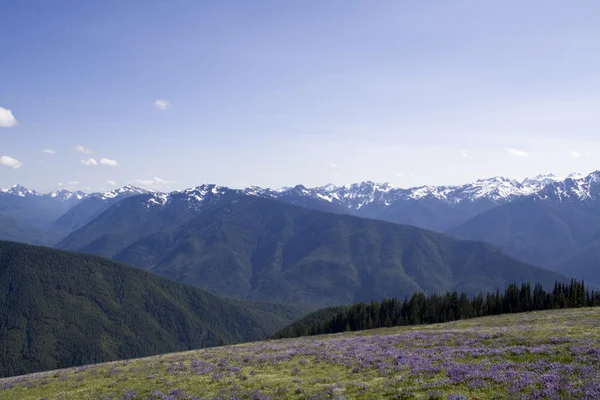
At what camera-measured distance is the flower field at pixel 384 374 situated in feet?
71.4

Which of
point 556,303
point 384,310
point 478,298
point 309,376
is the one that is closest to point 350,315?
point 384,310

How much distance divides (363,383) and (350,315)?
14461 cm

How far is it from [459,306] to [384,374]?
387 feet

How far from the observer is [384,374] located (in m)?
27.8

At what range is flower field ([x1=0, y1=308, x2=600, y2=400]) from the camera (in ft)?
71.4

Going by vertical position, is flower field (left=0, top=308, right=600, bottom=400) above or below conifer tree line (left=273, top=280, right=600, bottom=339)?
above

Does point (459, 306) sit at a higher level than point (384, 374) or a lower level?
lower

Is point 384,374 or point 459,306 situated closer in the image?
point 384,374

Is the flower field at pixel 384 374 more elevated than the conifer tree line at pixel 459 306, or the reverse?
the flower field at pixel 384 374

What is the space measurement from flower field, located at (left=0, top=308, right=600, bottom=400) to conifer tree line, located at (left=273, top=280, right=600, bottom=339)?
9105 cm

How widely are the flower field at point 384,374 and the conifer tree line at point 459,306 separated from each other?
299ft

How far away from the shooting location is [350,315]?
165 m

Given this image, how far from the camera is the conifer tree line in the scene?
114 meters

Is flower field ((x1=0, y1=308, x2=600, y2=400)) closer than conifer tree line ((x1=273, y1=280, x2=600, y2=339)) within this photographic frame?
Yes
